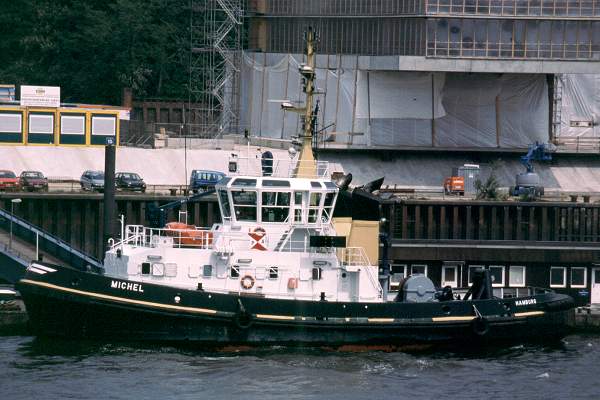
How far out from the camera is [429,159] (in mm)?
75062

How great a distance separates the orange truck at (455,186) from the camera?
7006 centimetres

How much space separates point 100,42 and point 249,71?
52.7 feet

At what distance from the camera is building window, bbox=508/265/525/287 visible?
197ft

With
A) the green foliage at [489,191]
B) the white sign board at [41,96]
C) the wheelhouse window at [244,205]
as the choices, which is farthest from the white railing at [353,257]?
the white sign board at [41,96]

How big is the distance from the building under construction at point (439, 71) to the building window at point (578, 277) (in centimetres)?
1516

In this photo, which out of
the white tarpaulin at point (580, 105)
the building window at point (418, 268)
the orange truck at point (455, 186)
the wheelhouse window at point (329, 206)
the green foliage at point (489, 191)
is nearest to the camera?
the wheelhouse window at point (329, 206)

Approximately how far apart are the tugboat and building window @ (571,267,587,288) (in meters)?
8.56

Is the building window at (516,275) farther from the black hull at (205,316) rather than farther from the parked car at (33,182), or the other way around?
the parked car at (33,182)

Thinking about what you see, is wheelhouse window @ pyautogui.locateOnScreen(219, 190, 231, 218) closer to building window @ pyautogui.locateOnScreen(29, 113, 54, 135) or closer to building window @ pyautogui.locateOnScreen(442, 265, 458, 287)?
building window @ pyautogui.locateOnScreen(442, 265, 458, 287)

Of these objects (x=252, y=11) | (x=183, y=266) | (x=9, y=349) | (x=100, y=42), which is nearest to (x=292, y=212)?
(x=183, y=266)


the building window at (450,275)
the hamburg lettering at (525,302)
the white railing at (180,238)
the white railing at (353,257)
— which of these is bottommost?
the hamburg lettering at (525,302)

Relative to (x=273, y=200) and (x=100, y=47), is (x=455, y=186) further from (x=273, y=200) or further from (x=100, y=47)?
(x=100, y=47)

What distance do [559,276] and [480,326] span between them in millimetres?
10334

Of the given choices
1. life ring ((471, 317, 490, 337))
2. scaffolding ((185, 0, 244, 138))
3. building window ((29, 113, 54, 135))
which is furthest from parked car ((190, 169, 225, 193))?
life ring ((471, 317, 490, 337))
